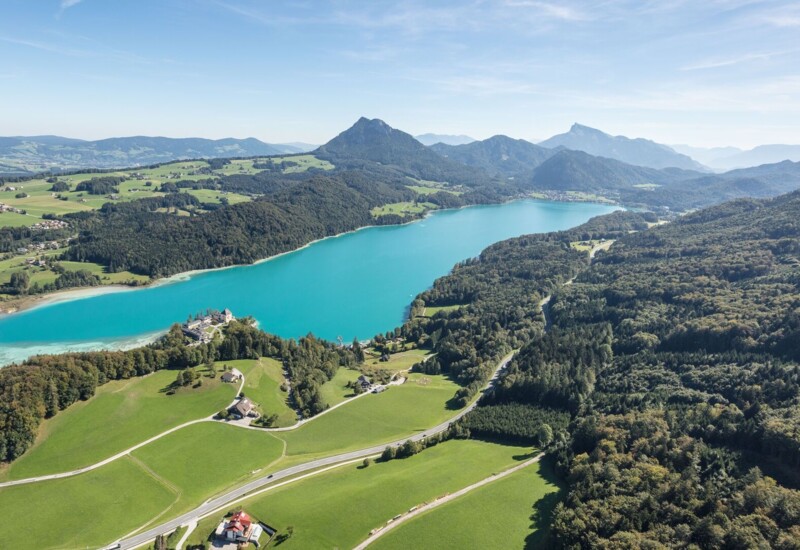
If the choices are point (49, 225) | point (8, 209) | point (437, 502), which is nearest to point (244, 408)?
point (437, 502)

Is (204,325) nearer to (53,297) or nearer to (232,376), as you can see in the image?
(232,376)

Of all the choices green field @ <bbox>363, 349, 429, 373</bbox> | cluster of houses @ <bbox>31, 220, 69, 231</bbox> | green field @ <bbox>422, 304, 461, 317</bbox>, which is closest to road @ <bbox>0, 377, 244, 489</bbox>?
green field @ <bbox>363, 349, 429, 373</bbox>

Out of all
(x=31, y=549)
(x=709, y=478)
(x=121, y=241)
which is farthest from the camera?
(x=121, y=241)

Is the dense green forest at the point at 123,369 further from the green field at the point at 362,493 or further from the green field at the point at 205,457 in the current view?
the green field at the point at 362,493

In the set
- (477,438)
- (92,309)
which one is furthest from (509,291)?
(92,309)

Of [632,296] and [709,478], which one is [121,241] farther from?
[709,478]

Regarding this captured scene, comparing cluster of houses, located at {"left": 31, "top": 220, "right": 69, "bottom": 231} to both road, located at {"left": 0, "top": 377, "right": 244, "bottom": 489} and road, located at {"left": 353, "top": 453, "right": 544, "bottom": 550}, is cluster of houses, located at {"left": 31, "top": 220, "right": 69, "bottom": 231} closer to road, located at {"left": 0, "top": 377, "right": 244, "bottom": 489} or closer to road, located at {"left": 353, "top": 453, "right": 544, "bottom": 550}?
road, located at {"left": 0, "top": 377, "right": 244, "bottom": 489}
